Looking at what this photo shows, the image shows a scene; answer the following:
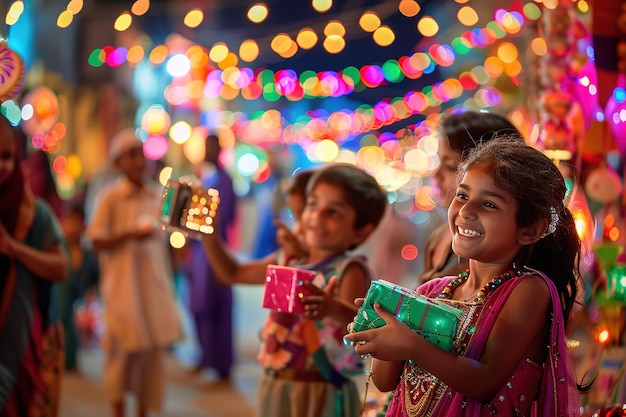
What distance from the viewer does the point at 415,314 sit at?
1971 mm

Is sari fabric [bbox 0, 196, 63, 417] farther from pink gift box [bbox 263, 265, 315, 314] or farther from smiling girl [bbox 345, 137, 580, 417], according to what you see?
smiling girl [bbox 345, 137, 580, 417]

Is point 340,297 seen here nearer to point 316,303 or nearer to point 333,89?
point 316,303

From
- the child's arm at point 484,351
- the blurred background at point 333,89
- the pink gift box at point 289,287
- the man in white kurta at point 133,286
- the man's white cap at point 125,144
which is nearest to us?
the child's arm at point 484,351

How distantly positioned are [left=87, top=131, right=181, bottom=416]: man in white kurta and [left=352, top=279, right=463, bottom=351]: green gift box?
3374 millimetres

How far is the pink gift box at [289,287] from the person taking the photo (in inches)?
103

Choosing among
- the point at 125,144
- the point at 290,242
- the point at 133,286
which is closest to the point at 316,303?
the point at 290,242

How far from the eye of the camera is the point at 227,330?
7.21 m

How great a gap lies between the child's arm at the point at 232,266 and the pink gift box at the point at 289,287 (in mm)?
710

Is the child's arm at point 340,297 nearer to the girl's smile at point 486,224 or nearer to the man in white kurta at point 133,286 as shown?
the girl's smile at point 486,224

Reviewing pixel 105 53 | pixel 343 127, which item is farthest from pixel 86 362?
pixel 343 127

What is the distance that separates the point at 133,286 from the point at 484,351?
3782mm

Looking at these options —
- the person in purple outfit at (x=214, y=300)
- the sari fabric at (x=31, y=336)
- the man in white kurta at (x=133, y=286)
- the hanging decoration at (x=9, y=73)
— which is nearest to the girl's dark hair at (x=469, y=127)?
the hanging decoration at (x=9, y=73)

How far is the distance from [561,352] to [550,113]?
1.74m

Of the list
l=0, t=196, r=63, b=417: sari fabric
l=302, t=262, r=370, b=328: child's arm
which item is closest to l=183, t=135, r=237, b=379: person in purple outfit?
l=0, t=196, r=63, b=417: sari fabric
